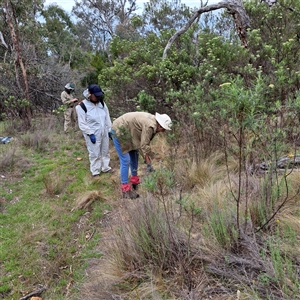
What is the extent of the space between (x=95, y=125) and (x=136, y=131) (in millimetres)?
1429

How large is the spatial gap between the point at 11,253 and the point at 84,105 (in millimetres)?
2734

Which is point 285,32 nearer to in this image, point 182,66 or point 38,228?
point 182,66

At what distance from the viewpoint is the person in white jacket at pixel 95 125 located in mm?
5309

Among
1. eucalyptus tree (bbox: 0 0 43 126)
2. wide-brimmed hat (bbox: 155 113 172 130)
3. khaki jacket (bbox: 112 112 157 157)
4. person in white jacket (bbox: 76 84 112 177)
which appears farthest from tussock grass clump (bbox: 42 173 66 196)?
eucalyptus tree (bbox: 0 0 43 126)

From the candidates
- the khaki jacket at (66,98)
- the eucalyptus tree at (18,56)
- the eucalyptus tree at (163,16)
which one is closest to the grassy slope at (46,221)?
the khaki jacket at (66,98)

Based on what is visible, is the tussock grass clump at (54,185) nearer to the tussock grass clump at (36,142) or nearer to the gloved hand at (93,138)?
the gloved hand at (93,138)

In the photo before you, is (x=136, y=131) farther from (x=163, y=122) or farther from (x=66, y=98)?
(x=66, y=98)

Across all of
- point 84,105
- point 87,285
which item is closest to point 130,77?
point 84,105

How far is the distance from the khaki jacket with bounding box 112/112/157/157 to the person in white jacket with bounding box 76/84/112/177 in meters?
1.17

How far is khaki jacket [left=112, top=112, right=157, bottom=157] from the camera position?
4.06 meters

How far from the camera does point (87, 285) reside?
8.68ft

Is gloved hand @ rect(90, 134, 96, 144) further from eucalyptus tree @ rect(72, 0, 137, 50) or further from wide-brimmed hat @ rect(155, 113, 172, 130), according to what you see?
eucalyptus tree @ rect(72, 0, 137, 50)

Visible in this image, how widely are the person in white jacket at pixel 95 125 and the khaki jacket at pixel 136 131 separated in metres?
1.17

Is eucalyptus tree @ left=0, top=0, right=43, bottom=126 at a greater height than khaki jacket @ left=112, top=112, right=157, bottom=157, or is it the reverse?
eucalyptus tree @ left=0, top=0, right=43, bottom=126
